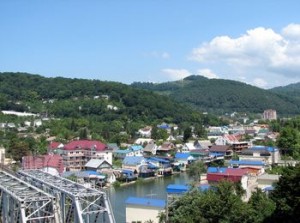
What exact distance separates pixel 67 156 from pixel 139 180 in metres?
5.26

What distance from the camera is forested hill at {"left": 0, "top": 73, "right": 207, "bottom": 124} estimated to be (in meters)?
52.2

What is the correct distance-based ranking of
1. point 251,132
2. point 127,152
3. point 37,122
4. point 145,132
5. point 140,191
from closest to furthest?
point 140,191
point 127,152
point 145,132
point 37,122
point 251,132

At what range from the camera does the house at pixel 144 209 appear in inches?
563

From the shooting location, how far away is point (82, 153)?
94.8 feet

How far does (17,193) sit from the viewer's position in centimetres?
718

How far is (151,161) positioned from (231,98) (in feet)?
228

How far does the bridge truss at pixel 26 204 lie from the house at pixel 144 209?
6921 mm

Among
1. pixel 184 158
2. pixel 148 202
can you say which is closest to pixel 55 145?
pixel 184 158

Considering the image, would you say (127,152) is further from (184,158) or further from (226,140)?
(226,140)

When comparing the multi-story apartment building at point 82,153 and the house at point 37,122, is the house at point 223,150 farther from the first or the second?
the house at point 37,122

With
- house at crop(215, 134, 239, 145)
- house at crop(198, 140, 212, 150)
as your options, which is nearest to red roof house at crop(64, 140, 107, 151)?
house at crop(198, 140, 212, 150)

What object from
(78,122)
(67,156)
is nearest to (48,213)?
(67,156)

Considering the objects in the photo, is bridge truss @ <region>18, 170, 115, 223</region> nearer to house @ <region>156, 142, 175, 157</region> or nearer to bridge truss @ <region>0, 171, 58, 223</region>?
bridge truss @ <region>0, 171, 58, 223</region>

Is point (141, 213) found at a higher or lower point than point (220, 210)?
lower
